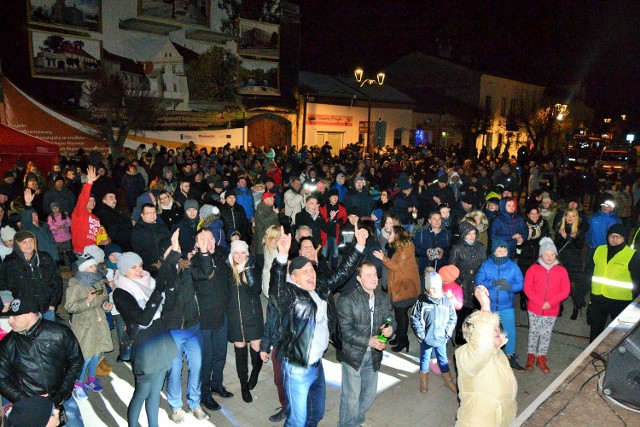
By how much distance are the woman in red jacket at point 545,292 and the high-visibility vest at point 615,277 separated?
483 millimetres

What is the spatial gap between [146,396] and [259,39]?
23687 mm

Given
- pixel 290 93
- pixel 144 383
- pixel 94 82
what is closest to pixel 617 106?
pixel 290 93

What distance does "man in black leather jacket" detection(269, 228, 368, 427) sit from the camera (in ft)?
13.5

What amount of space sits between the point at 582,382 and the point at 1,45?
20.9 meters

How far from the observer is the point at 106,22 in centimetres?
1970

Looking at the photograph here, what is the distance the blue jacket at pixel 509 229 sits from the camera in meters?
7.71

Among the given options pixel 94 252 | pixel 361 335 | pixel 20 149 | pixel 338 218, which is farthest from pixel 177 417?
pixel 20 149

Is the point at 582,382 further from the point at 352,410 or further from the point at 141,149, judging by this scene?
the point at 141,149

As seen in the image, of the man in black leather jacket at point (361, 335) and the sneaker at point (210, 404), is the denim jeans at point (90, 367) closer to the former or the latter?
the sneaker at point (210, 404)

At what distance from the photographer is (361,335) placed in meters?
4.36

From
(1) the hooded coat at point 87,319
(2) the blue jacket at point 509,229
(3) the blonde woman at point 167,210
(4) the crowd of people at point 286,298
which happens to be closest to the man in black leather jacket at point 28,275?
(4) the crowd of people at point 286,298

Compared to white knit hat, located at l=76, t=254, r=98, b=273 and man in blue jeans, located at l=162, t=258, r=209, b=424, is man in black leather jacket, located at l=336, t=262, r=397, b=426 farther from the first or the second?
white knit hat, located at l=76, t=254, r=98, b=273

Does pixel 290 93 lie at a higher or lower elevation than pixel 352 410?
higher

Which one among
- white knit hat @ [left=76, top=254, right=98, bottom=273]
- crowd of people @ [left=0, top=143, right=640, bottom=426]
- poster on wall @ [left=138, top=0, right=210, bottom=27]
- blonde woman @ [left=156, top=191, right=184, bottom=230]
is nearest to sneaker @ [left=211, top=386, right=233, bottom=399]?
crowd of people @ [left=0, top=143, right=640, bottom=426]
